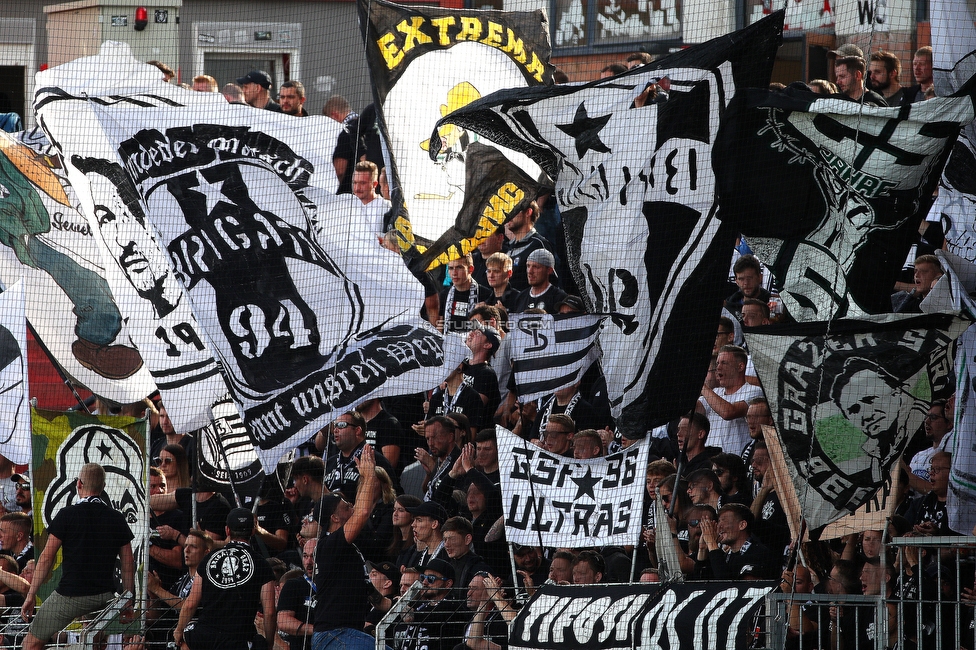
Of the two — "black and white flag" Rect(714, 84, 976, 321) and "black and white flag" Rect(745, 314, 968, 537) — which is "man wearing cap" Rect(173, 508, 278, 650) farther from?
"black and white flag" Rect(714, 84, 976, 321)

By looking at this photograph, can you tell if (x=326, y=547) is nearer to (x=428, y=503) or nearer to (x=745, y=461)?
(x=428, y=503)

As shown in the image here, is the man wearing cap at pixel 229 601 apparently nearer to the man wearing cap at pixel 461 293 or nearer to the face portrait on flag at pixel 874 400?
the man wearing cap at pixel 461 293

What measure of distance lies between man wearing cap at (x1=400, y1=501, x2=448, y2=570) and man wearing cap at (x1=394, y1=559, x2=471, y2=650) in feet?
1.01

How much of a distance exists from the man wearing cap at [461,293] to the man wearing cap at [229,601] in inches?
85.9

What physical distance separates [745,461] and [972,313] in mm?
1599

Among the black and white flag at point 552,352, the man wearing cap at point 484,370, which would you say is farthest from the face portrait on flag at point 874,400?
the man wearing cap at point 484,370

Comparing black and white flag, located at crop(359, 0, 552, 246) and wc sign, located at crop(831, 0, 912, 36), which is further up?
wc sign, located at crop(831, 0, 912, 36)

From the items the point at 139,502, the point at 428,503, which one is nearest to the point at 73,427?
the point at 139,502

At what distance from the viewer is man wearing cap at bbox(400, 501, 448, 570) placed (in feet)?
26.8

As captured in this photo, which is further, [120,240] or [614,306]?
[120,240]

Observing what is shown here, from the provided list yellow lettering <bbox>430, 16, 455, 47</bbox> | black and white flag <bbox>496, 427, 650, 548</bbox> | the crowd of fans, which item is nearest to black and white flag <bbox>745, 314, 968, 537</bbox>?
the crowd of fans

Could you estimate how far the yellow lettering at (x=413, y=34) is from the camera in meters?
9.41

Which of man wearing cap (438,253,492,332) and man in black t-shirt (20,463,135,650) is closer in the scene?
man in black t-shirt (20,463,135,650)

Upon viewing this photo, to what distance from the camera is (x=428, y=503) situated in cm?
827
